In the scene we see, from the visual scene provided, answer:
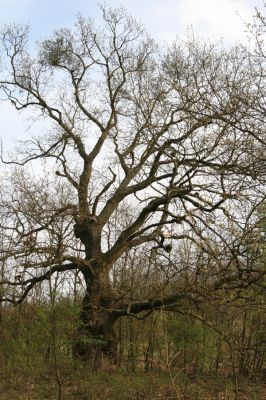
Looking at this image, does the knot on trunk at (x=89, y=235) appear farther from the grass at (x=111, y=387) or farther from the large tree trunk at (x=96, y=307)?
the grass at (x=111, y=387)

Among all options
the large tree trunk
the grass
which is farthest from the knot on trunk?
the grass

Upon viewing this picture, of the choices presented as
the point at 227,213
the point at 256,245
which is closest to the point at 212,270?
the point at 227,213

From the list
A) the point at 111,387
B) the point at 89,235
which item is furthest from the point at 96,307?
the point at 111,387

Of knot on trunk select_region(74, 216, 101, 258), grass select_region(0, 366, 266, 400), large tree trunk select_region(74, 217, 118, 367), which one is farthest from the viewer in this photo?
knot on trunk select_region(74, 216, 101, 258)

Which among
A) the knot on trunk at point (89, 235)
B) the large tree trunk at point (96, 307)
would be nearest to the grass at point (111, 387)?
the large tree trunk at point (96, 307)

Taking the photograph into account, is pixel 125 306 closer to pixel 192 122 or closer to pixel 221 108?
pixel 192 122

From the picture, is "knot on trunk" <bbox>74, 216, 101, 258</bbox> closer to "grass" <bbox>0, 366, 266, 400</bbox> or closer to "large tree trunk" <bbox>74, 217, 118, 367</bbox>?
"large tree trunk" <bbox>74, 217, 118, 367</bbox>

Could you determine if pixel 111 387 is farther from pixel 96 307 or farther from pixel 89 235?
pixel 89 235

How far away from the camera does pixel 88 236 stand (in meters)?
15.9

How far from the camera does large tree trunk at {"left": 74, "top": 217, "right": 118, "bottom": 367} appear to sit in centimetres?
1352

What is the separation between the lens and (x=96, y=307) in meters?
14.3

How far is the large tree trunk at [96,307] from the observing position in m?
13.5

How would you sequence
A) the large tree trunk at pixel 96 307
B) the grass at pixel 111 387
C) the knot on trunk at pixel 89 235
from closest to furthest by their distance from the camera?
1. the grass at pixel 111 387
2. the large tree trunk at pixel 96 307
3. the knot on trunk at pixel 89 235

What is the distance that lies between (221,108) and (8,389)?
7709 millimetres
